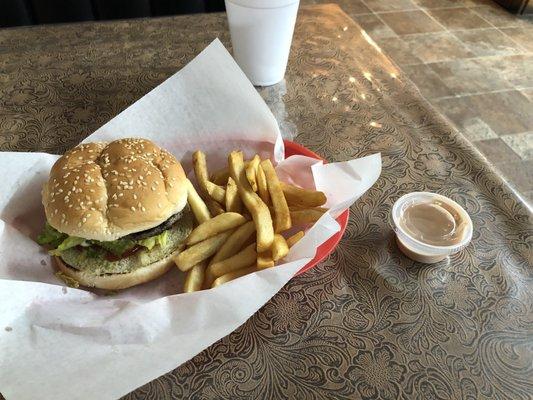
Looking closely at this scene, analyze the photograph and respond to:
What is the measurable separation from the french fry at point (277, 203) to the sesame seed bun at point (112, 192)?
27 centimetres

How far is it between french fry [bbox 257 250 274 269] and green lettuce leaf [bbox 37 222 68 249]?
1.95 ft

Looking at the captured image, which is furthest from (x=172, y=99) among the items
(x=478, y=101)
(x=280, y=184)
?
(x=478, y=101)

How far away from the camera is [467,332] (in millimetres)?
1235

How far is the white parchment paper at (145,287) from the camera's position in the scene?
1.07m

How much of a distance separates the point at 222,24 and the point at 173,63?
478 mm

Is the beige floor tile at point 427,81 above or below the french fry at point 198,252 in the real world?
below

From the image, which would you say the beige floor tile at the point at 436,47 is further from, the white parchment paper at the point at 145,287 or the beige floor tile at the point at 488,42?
the white parchment paper at the point at 145,287

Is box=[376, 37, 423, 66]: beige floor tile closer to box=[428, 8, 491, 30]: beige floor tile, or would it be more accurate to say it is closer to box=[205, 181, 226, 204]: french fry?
box=[428, 8, 491, 30]: beige floor tile

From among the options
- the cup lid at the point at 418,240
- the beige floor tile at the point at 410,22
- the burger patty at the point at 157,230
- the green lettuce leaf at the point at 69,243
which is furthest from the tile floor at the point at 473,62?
the green lettuce leaf at the point at 69,243

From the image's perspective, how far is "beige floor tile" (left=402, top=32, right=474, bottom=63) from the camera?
4.59 metres

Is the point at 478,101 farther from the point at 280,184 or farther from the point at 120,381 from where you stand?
the point at 120,381

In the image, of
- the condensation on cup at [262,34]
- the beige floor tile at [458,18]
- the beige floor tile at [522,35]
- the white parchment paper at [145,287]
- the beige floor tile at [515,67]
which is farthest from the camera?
the beige floor tile at [458,18]

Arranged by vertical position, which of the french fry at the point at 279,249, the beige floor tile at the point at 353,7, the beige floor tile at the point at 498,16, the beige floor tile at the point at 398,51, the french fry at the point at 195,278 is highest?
the french fry at the point at 279,249

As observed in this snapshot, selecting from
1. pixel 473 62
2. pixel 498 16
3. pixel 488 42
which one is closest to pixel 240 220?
pixel 473 62
